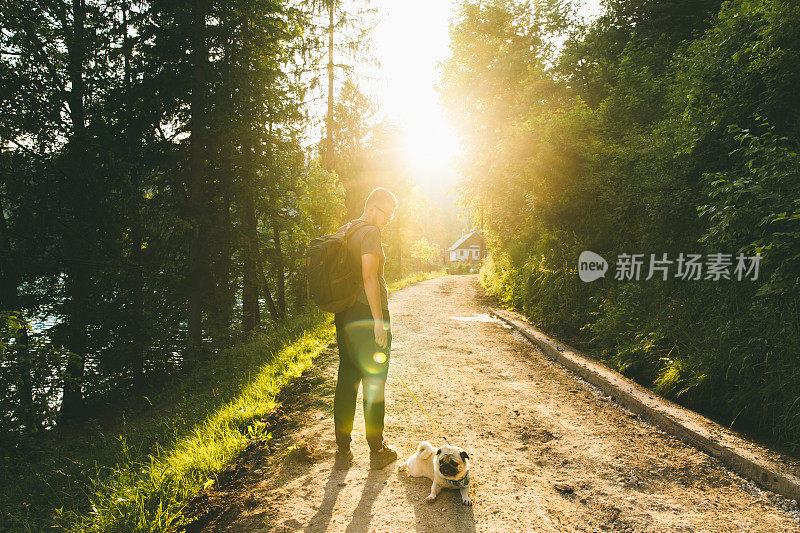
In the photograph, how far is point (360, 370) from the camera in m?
3.31

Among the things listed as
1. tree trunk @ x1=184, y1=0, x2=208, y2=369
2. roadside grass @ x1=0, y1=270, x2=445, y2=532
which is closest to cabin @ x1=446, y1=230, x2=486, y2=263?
tree trunk @ x1=184, y1=0, x2=208, y2=369

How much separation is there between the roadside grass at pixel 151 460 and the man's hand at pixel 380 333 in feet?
5.87

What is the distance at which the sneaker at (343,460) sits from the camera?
11.1ft

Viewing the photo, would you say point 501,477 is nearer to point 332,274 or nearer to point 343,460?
point 343,460

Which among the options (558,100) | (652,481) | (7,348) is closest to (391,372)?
(652,481)

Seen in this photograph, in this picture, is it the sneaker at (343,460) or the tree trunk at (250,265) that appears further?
the tree trunk at (250,265)

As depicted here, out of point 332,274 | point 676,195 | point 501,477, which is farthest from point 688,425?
point 332,274

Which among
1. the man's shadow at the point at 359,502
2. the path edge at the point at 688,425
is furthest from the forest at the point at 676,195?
the man's shadow at the point at 359,502

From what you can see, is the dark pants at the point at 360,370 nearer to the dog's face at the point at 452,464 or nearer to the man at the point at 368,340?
the man at the point at 368,340

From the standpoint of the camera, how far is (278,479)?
3232 millimetres

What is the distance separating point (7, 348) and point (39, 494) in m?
1.84

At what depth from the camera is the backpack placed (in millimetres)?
3174

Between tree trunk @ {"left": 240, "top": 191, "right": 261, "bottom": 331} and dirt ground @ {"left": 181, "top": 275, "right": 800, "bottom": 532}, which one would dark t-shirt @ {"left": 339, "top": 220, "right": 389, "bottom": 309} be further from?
tree trunk @ {"left": 240, "top": 191, "right": 261, "bottom": 331}

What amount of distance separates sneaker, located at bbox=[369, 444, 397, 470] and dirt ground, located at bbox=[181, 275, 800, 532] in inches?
2.2
